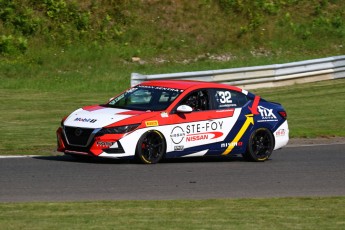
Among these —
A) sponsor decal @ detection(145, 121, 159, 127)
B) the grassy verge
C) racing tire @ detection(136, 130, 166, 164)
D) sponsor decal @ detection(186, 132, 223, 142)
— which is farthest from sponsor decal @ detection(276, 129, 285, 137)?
the grassy verge

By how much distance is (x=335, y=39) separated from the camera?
105 feet

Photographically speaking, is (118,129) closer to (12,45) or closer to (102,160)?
(102,160)

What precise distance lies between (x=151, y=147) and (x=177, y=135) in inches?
20.0

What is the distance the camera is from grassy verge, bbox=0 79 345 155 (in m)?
17.8

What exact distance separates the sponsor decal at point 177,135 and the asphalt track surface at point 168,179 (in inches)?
15.0

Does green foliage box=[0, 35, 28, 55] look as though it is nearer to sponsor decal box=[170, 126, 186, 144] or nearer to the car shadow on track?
the car shadow on track

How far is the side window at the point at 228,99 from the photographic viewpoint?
16.0 meters

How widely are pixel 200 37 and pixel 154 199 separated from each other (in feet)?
60.2

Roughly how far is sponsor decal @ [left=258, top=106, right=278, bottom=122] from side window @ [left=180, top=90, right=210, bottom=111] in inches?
41.3

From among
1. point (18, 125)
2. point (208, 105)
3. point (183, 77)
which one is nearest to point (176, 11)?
point (183, 77)

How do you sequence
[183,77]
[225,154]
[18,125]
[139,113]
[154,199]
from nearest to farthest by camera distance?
[154,199], [139,113], [225,154], [18,125], [183,77]

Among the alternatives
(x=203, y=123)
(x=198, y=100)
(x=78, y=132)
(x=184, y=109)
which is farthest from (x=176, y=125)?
(x=78, y=132)

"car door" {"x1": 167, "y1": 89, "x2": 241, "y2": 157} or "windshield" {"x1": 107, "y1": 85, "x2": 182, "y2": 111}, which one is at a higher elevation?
"windshield" {"x1": 107, "y1": 85, "x2": 182, "y2": 111}

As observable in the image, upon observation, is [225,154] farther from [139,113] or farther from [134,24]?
[134,24]
